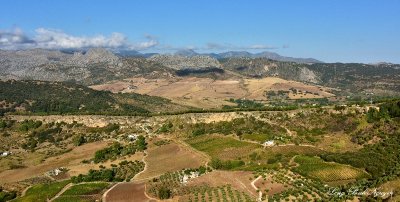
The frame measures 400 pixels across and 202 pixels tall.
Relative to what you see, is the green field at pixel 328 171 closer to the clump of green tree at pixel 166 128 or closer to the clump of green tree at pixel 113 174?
the clump of green tree at pixel 113 174

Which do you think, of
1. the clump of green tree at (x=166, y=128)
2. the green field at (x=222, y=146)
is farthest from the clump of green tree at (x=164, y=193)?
the clump of green tree at (x=166, y=128)

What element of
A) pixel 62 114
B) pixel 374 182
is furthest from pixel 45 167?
pixel 374 182

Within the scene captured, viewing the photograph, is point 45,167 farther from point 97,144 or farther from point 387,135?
point 387,135

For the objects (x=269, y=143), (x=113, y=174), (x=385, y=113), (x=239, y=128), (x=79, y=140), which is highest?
(x=385, y=113)

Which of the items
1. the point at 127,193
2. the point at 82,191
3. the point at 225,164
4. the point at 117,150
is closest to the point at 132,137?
the point at 117,150

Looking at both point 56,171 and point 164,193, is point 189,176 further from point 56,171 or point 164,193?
point 56,171

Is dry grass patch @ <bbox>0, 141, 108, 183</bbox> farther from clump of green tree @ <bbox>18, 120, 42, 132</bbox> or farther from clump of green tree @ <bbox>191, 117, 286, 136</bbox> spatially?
clump of green tree @ <bbox>18, 120, 42, 132</bbox>

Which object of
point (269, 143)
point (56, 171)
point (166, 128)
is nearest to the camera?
point (269, 143)
